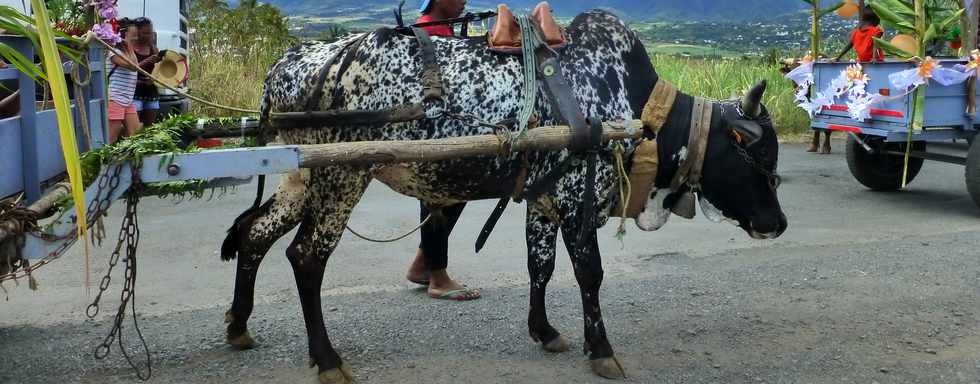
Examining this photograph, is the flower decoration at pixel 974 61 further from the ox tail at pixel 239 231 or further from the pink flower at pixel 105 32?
the pink flower at pixel 105 32

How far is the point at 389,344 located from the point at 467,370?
20.2 inches

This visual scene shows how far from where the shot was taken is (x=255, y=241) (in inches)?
175

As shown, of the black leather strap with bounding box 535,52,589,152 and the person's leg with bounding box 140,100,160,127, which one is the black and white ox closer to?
the black leather strap with bounding box 535,52,589,152

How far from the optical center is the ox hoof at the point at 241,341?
4.43 m

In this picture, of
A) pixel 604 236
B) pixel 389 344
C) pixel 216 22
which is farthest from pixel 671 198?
pixel 216 22

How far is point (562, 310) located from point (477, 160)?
1.33 meters

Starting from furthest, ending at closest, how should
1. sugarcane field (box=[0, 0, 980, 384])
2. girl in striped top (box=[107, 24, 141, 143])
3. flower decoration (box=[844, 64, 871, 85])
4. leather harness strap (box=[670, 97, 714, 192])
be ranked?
flower decoration (box=[844, 64, 871, 85]) < girl in striped top (box=[107, 24, 141, 143]) < leather harness strap (box=[670, 97, 714, 192]) < sugarcane field (box=[0, 0, 980, 384])

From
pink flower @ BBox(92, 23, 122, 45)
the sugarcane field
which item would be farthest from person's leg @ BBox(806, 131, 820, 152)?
pink flower @ BBox(92, 23, 122, 45)

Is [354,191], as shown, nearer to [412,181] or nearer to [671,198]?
[412,181]

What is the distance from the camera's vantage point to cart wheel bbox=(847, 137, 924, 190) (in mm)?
8672

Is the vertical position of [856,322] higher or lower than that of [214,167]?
lower

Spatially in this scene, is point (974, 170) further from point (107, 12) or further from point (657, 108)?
point (107, 12)

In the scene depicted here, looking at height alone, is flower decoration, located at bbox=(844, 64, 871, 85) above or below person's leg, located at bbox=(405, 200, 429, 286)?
above

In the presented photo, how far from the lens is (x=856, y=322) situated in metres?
4.90
